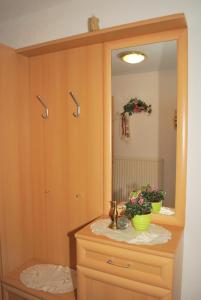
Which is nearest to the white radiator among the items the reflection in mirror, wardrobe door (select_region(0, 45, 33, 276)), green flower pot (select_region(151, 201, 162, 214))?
the reflection in mirror

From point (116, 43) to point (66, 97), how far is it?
515mm

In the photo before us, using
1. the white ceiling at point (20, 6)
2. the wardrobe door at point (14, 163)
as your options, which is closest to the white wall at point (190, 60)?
the white ceiling at point (20, 6)

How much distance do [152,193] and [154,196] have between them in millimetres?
23

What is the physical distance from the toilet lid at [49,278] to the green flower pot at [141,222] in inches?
26.9

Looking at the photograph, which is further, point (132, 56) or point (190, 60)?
point (132, 56)

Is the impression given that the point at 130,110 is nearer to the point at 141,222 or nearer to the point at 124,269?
the point at 141,222

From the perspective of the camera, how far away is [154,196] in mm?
1591

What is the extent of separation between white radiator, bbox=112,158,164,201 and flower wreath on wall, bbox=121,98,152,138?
0.63 ft

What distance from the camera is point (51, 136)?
74.9 inches

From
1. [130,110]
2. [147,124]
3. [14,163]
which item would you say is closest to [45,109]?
[14,163]

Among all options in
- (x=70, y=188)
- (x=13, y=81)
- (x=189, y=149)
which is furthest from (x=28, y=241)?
(x=189, y=149)

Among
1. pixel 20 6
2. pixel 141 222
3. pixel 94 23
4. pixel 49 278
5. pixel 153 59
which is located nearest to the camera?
pixel 141 222

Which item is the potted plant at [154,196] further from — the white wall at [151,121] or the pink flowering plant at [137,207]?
the pink flowering plant at [137,207]

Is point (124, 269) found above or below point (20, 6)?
below
